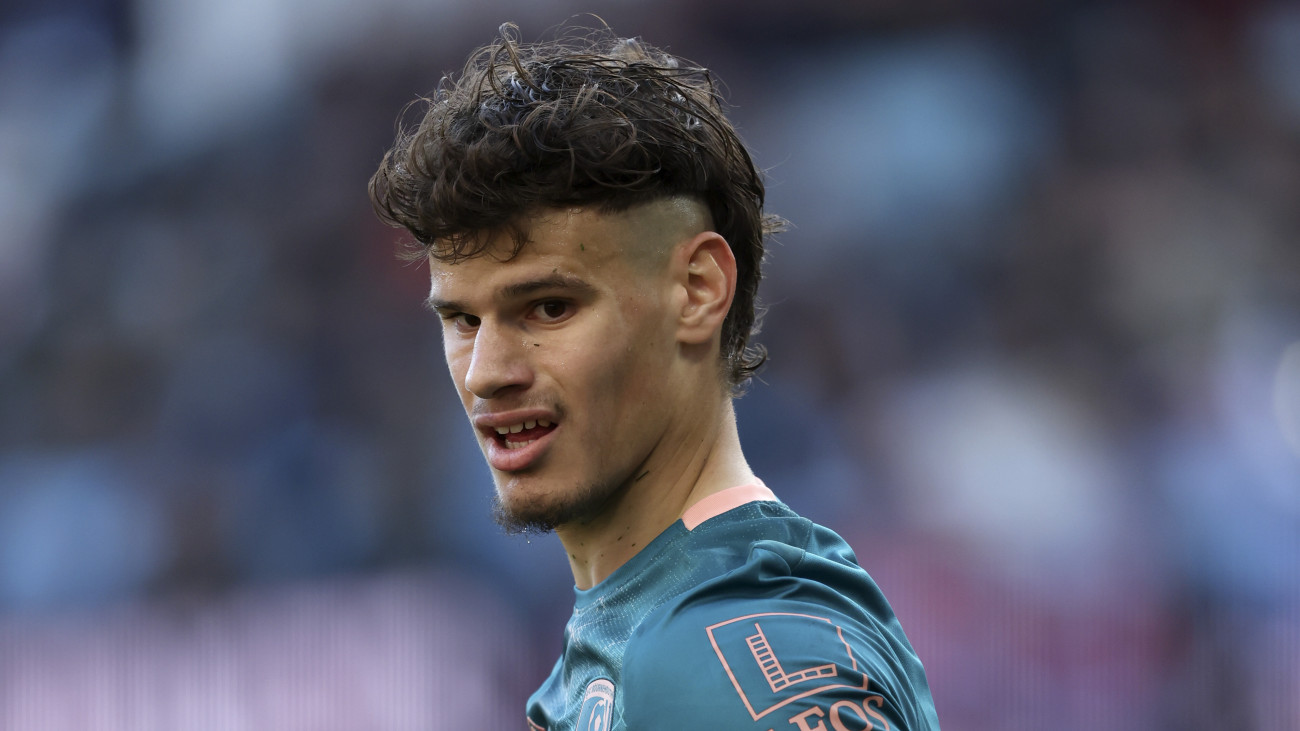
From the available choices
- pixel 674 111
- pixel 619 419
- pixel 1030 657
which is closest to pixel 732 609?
pixel 619 419

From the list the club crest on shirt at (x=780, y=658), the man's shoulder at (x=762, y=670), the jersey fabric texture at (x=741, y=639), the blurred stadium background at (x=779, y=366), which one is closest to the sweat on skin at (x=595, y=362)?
the jersey fabric texture at (x=741, y=639)

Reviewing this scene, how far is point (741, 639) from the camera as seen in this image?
65.1 inches

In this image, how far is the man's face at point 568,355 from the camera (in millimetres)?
2068

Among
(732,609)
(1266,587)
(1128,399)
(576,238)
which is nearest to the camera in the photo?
(732,609)

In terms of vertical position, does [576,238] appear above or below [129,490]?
above

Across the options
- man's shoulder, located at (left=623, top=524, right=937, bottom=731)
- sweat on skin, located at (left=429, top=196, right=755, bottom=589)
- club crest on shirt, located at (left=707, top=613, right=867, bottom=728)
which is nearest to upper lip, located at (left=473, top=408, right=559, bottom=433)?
sweat on skin, located at (left=429, top=196, right=755, bottom=589)

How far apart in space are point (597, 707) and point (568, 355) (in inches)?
24.5

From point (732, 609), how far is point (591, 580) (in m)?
0.62

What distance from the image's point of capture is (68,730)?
24.2 ft

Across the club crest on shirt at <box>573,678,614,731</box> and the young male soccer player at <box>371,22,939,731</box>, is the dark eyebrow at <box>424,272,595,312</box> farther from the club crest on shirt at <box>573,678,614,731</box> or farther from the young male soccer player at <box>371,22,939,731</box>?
the club crest on shirt at <box>573,678,614,731</box>

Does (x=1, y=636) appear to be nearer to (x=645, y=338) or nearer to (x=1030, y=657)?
→ (x=1030, y=657)

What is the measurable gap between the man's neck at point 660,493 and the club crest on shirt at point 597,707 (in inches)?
10.0

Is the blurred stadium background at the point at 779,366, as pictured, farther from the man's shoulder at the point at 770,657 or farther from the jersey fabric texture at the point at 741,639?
the man's shoulder at the point at 770,657

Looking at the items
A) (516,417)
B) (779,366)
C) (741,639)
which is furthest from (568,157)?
(779,366)
